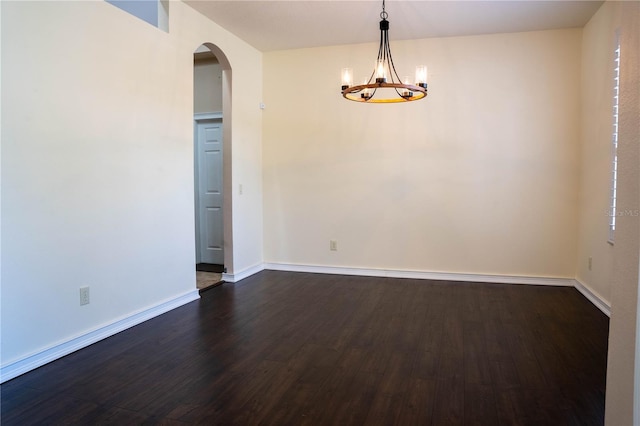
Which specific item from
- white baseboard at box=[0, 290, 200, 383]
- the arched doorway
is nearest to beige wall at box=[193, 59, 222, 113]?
the arched doorway

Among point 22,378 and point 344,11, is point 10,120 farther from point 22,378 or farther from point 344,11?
point 344,11

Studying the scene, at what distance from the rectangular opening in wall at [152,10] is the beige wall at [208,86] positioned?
182 cm

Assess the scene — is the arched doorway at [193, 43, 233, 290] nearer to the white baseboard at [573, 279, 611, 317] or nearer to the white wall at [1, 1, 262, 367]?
the white wall at [1, 1, 262, 367]

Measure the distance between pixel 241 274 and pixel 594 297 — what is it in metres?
3.70

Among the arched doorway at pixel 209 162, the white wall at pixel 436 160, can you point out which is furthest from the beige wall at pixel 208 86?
the white wall at pixel 436 160

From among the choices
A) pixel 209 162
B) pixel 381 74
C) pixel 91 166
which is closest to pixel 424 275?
pixel 381 74

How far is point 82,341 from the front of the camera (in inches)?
120

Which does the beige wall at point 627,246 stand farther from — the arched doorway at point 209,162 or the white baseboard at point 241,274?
the arched doorway at point 209,162

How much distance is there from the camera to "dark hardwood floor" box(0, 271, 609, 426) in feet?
7.30

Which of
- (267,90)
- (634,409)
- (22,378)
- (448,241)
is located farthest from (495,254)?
(22,378)

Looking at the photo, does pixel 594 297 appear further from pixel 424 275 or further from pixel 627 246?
pixel 627 246

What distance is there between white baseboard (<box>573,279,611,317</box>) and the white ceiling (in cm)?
269

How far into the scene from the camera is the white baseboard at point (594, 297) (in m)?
3.76

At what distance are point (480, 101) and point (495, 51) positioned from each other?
57 centimetres
